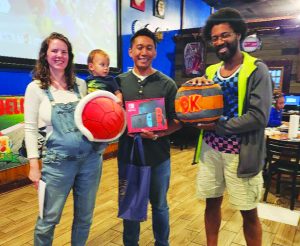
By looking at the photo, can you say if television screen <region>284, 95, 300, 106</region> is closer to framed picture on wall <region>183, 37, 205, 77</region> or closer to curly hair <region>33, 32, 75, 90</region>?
framed picture on wall <region>183, 37, 205, 77</region>

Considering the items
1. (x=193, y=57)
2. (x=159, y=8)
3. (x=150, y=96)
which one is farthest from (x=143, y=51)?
(x=193, y=57)

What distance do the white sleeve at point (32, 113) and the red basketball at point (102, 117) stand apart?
0.29 meters

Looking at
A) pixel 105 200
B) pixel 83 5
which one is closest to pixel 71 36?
pixel 83 5

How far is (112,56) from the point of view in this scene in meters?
5.15

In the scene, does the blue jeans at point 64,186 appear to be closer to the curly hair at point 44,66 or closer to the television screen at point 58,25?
the curly hair at point 44,66

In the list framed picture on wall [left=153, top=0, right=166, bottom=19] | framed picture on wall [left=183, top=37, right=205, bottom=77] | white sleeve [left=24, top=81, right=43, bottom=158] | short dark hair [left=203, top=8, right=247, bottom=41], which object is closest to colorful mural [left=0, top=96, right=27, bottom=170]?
white sleeve [left=24, top=81, right=43, bottom=158]

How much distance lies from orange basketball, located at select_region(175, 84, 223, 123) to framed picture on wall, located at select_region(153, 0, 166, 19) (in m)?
5.20

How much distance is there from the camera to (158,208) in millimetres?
1847

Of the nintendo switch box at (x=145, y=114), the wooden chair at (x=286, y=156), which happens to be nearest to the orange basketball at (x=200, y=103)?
the nintendo switch box at (x=145, y=114)

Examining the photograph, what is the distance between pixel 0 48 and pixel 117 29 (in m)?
2.34

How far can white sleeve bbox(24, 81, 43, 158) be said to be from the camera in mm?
1544

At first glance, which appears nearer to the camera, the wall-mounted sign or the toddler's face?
the toddler's face

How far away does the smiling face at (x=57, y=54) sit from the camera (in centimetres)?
157

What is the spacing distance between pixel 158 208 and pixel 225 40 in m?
Answer: 1.16
